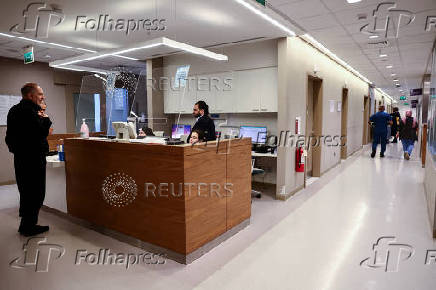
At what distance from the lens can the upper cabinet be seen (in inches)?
195

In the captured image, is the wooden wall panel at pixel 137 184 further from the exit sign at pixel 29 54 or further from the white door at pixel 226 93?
the white door at pixel 226 93

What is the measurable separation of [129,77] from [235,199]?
20.2 feet

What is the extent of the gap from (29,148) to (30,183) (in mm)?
414

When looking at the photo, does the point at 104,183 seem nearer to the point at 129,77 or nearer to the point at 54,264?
the point at 54,264

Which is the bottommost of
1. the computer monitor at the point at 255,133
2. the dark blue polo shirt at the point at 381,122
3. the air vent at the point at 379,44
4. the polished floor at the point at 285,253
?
the polished floor at the point at 285,253

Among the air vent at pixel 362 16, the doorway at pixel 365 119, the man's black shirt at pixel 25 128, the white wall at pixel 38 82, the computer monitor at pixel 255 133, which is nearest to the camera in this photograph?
the man's black shirt at pixel 25 128

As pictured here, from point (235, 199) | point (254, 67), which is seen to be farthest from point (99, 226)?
point (254, 67)

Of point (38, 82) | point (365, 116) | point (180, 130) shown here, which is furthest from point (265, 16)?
point (365, 116)

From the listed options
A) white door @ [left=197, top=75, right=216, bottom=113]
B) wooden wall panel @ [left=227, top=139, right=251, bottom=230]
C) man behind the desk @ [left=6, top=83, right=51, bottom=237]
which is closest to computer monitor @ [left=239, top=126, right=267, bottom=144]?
white door @ [left=197, top=75, right=216, bottom=113]

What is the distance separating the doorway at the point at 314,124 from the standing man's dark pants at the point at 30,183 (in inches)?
193

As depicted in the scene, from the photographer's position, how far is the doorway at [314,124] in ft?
19.8

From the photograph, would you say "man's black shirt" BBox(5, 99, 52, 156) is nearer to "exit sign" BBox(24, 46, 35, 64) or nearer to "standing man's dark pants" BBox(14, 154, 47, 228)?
"standing man's dark pants" BBox(14, 154, 47, 228)

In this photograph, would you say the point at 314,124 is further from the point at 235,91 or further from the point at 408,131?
the point at 408,131

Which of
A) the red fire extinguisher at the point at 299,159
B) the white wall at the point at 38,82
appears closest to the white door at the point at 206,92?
the red fire extinguisher at the point at 299,159
